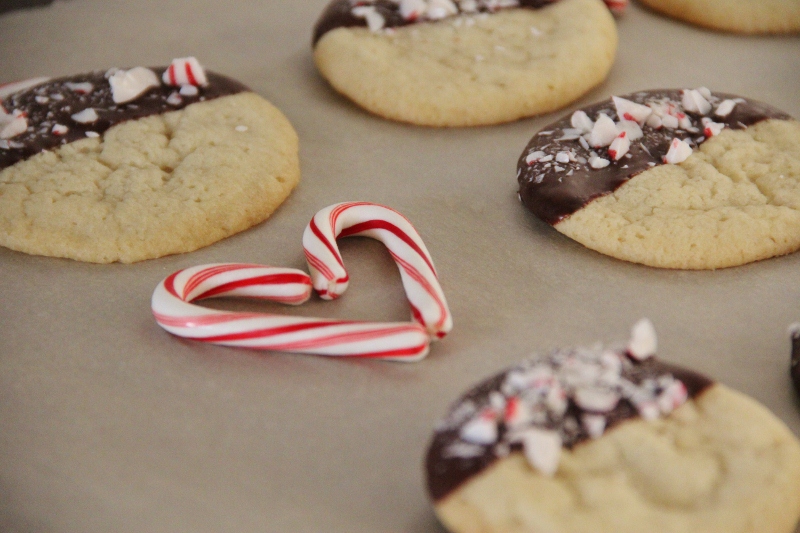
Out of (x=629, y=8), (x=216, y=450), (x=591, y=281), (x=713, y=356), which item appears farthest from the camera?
(x=629, y=8)

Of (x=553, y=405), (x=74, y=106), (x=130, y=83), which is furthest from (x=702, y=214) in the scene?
(x=74, y=106)

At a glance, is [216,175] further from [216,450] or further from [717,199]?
[717,199]

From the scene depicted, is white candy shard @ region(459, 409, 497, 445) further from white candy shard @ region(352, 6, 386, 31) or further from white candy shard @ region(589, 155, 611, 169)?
white candy shard @ region(352, 6, 386, 31)

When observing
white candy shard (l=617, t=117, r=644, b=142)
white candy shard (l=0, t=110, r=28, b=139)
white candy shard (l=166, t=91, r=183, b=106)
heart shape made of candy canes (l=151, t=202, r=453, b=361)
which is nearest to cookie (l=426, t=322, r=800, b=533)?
heart shape made of candy canes (l=151, t=202, r=453, b=361)

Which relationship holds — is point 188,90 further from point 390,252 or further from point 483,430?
point 483,430

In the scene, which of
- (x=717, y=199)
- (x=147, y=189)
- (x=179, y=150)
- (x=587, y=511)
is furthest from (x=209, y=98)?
(x=587, y=511)

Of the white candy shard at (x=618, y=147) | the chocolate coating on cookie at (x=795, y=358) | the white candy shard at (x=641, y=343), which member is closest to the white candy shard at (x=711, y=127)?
the white candy shard at (x=618, y=147)
